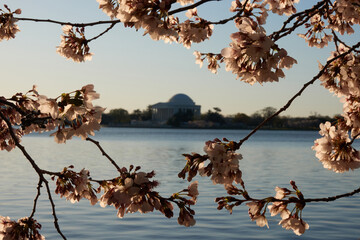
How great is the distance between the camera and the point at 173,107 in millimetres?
145125

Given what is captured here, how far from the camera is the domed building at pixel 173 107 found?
144925mm

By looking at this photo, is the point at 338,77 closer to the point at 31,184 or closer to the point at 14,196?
the point at 14,196

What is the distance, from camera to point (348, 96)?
161 inches

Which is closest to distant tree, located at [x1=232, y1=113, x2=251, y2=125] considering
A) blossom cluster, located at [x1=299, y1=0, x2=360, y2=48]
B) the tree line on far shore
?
the tree line on far shore

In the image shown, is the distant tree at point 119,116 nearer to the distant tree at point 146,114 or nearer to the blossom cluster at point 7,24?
the distant tree at point 146,114

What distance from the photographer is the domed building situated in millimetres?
144925

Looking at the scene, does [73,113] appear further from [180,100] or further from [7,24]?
[180,100]

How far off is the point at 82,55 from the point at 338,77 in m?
2.02

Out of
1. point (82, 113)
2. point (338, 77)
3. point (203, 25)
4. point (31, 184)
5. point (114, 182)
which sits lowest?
point (31, 184)

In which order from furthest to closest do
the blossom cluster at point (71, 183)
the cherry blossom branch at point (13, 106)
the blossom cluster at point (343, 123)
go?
1. the blossom cluster at point (71, 183)
2. the blossom cluster at point (343, 123)
3. the cherry blossom branch at point (13, 106)

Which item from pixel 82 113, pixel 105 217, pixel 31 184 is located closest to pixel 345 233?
pixel 105 217

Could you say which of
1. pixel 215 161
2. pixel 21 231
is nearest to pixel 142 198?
pixel 215 161

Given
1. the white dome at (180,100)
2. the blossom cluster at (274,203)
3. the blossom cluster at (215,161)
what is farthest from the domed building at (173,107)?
the blossom cluster at (215,161)

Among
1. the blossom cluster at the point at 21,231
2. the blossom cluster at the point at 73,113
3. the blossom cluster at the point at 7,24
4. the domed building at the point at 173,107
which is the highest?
the domed building at the point at 173,107
